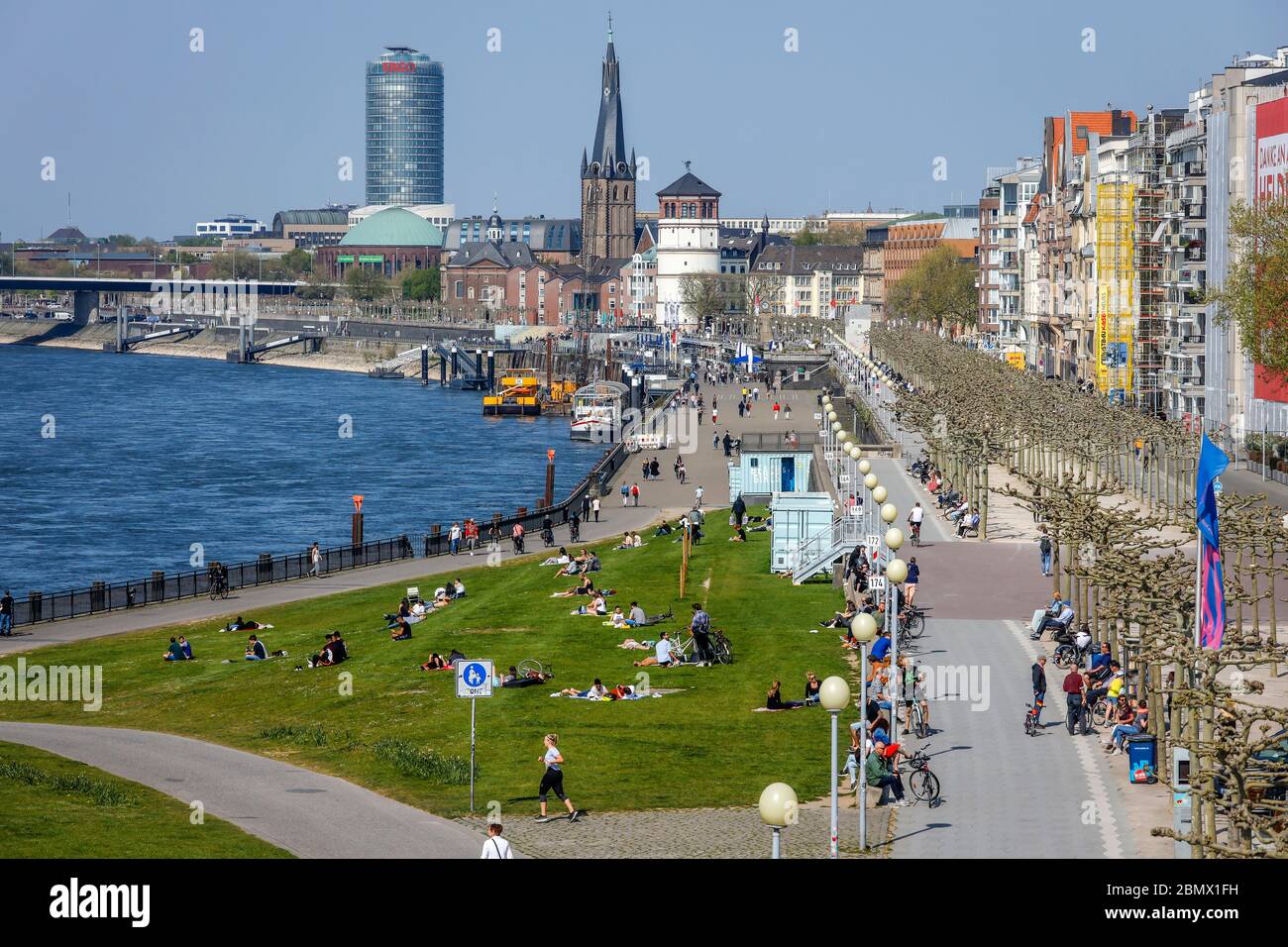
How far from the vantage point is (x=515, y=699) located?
31578 millimetres

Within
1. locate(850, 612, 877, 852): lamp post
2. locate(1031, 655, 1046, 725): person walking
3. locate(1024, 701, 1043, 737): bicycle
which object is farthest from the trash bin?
locate(850, 612, 877, 852): lamp post

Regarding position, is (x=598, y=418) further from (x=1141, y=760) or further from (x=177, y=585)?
(x=1141, y=760)

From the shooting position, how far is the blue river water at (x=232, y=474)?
236 ft

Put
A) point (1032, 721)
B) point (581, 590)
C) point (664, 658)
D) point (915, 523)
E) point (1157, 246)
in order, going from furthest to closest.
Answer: point (1157, 246) < point (915, 523) < point (581, 590) < point (664, 658) < point (1032, 721)

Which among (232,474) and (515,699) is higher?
(515,699)

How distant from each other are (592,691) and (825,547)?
12947 mm

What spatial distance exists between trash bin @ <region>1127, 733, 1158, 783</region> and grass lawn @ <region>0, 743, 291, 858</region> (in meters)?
10.4

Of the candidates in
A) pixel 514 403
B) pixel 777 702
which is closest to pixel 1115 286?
pixel 514 403

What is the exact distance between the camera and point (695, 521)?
55312 mm

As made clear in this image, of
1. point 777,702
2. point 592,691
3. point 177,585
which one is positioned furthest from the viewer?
point 177,585

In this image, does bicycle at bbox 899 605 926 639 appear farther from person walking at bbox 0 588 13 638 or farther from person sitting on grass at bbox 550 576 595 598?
person walking at bbox 0 588 13 638

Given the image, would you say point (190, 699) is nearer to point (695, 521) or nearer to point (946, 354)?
point (695, 521)

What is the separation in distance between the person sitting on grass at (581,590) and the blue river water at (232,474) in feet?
74.4

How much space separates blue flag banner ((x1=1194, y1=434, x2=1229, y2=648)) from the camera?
72.0ft
